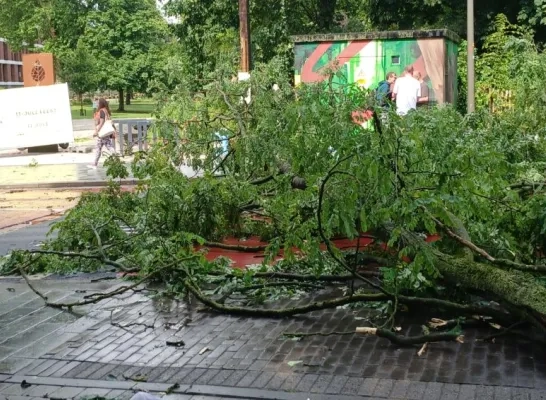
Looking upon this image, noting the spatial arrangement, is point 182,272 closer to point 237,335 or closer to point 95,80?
point 237,335

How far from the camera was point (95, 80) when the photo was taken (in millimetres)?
63188

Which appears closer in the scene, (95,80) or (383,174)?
(383,174)

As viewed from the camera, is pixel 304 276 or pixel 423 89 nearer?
pixel 304 276

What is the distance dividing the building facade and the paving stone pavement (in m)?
78.9

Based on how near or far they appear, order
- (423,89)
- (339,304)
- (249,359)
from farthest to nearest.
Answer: (423,89)
(339,304)
(249,359)

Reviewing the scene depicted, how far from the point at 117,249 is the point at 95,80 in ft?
185

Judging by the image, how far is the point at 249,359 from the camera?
5855mm

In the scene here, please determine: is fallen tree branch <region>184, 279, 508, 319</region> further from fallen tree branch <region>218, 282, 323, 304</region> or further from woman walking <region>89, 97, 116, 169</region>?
woman walking <region>89, 97, 116, 169</region>

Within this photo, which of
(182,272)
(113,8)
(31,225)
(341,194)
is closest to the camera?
(341,194)

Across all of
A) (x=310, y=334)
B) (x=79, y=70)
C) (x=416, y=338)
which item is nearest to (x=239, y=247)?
(x=310, y=334)

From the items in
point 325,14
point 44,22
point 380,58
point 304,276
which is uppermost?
point 44,22

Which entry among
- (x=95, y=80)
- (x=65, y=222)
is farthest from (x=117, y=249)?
(x=95, y=80)

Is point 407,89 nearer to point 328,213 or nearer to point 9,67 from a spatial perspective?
point 328,213

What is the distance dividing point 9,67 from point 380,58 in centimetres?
7221
